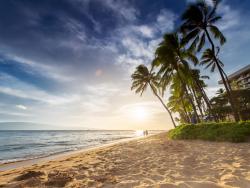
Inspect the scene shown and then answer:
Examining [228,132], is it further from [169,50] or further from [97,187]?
[169,50]

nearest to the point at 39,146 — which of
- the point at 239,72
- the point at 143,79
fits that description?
the point at 143,79

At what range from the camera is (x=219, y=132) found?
32.9 ft

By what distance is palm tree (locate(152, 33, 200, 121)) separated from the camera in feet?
59.2

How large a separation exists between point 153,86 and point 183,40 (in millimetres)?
10680

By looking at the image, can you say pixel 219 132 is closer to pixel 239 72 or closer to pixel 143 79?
pixel 143 79

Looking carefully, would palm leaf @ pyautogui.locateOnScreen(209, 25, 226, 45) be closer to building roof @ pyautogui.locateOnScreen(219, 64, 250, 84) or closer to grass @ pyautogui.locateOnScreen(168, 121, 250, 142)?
grass @ pyautogui.locateOnScreen(168, 121, 250, 142)

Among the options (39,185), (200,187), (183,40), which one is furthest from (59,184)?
(183,40)

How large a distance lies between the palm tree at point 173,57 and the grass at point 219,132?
5.82 m

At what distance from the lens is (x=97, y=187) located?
3.55 metres

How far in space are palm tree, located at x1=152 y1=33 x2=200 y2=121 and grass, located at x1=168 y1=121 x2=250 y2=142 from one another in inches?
229

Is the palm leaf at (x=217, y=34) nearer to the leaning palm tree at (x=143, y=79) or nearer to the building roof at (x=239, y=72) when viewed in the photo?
the leaning palm tree at (x=143, y=79)

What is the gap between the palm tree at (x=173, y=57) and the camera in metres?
18.0

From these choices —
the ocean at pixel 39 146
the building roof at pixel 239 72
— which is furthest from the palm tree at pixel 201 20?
the building roof at pixel 239 72

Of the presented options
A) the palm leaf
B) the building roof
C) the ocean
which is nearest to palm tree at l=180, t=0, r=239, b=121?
the palm leaf
